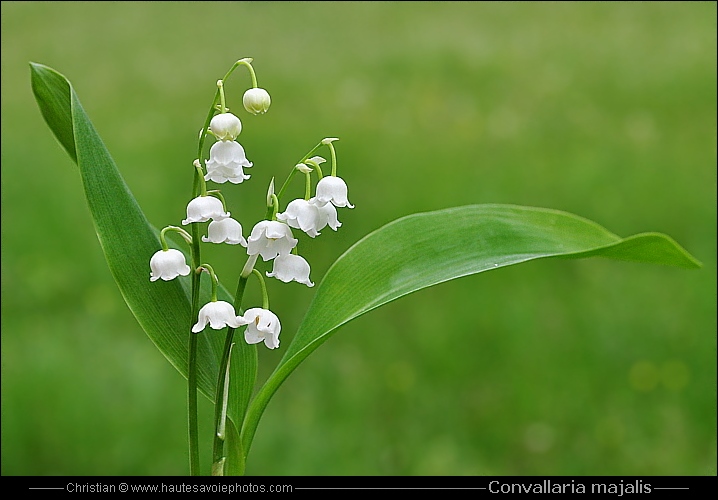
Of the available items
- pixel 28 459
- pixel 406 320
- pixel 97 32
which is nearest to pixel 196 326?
pixel 28 459

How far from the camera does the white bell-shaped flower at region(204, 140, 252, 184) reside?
20.8 inches

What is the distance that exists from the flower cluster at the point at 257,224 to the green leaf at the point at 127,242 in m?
0.05

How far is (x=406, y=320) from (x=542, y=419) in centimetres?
40

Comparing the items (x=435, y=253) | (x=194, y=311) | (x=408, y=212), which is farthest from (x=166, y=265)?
(x=408, y=212)

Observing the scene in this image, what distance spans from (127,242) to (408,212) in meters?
1.38

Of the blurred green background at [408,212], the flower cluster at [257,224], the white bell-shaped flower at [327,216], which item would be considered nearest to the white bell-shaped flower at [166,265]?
the flower cluster at [257,224]

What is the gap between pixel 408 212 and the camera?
196cm

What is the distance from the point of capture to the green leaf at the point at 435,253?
2.00 ft

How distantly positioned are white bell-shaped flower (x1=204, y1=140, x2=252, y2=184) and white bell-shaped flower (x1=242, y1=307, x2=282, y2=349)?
0.10 metres

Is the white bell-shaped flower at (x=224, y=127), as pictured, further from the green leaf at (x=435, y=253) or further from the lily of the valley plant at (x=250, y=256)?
the green leaf at (x=435, y=253)

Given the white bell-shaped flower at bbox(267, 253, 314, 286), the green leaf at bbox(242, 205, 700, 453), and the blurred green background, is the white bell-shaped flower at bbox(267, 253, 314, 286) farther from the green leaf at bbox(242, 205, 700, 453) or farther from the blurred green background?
the blurred green background

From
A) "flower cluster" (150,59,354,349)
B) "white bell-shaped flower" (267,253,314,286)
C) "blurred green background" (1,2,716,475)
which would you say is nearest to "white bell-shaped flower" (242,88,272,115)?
"flower cluster" (150,59,354,349)

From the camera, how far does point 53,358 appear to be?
1.53 metres

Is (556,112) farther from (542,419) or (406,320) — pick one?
(542,419)
